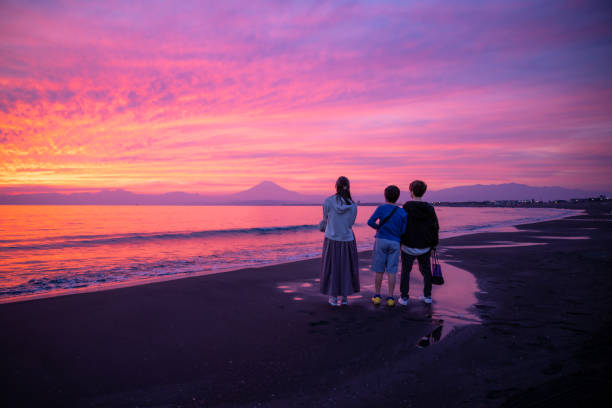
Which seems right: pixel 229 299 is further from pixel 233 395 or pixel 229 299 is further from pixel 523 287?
pixel 523 287

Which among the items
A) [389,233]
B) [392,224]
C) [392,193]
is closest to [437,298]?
[389,233]

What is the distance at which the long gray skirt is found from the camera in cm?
612

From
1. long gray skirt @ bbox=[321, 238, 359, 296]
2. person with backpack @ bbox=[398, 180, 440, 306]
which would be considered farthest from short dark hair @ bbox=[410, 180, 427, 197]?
long gray skirt @ bbox=[321, 238, 359, 296]

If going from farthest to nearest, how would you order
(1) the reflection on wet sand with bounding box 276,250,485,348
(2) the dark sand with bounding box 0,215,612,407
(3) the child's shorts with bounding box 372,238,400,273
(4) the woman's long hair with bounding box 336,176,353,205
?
1. (3) the child's shorts with bounding box 372,238,400,273
2. (4) the woman's long hair with bounding box 336,176,353,205
3. (1) the reflection on wet sand with bounding box 276,250,485,348
4. (2) the dark sand with bounding box 0,215,612,407

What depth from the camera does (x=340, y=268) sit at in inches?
241

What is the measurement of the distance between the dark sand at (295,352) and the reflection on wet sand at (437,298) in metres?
0.12

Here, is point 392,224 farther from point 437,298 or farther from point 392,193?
point 437,298

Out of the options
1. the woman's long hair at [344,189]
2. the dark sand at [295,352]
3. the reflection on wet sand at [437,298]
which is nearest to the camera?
the dark sand at [295,352]

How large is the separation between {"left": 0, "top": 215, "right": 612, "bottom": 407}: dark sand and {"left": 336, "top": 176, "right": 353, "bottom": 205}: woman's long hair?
6.74 ft

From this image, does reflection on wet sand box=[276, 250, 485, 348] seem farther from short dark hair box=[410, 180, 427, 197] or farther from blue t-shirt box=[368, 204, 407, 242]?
short dark hair box=[410, 180, 427, 197]

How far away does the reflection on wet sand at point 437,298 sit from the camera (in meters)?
5.13

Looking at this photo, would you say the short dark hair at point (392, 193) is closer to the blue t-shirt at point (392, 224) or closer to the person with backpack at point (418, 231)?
the blue t-shirt at point (392, 224)

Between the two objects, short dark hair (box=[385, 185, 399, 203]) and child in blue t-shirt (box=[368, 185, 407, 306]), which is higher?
short dark hair (box=[385, 185, 399, 203])

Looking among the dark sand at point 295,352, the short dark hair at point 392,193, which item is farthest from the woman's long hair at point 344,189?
the dark sand at point 295,352
